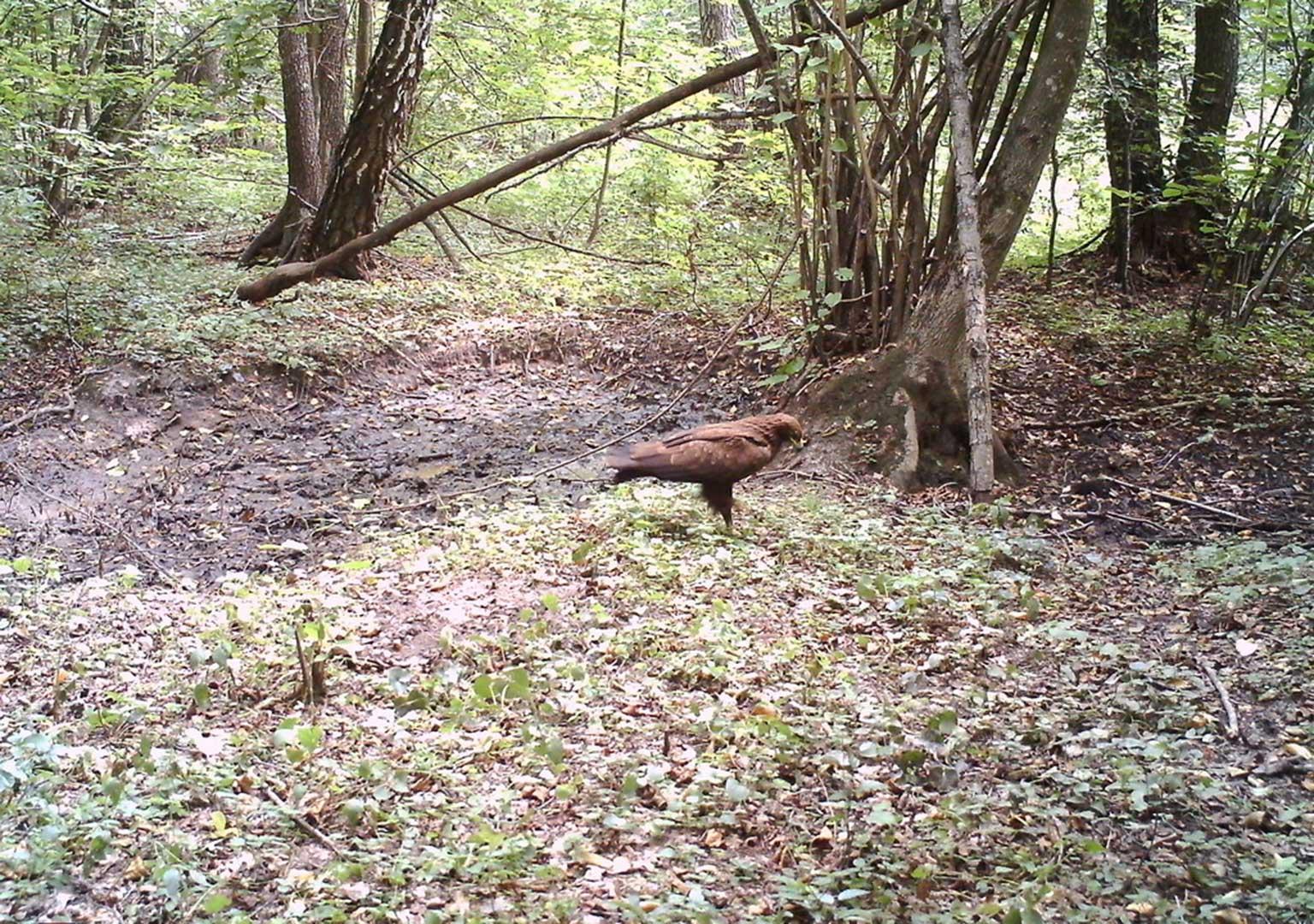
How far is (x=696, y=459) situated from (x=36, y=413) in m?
4.95

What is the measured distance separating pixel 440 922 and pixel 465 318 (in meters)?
7.96

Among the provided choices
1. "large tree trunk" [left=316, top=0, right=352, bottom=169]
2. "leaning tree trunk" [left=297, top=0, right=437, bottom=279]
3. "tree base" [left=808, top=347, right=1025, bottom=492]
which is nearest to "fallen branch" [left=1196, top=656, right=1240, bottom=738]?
"tree base" [left=808, top=347, right=1025, bottom=492]

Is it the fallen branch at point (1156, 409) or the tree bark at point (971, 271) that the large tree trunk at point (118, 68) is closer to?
the tree bark at point (971, 271)

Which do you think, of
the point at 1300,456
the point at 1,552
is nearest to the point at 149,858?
the point at 1,552

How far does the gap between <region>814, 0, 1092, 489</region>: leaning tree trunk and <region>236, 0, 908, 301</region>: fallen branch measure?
122 cm

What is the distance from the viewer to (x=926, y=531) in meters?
6.02

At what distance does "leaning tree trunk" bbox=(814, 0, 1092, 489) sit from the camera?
6.98 meters

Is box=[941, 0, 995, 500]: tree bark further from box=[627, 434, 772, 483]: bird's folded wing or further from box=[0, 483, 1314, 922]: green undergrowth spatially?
box=[627, 434, 772, 483]: bird's folded wing

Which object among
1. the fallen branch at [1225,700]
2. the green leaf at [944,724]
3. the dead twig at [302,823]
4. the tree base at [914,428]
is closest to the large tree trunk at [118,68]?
the tree base at [914,428]

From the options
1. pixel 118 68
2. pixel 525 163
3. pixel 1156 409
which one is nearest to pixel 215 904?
pixel 525 163

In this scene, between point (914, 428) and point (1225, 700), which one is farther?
point (914, 428)

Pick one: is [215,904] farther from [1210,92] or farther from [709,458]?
[1210,92]

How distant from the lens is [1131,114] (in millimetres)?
10078

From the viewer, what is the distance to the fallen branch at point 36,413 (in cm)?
725
